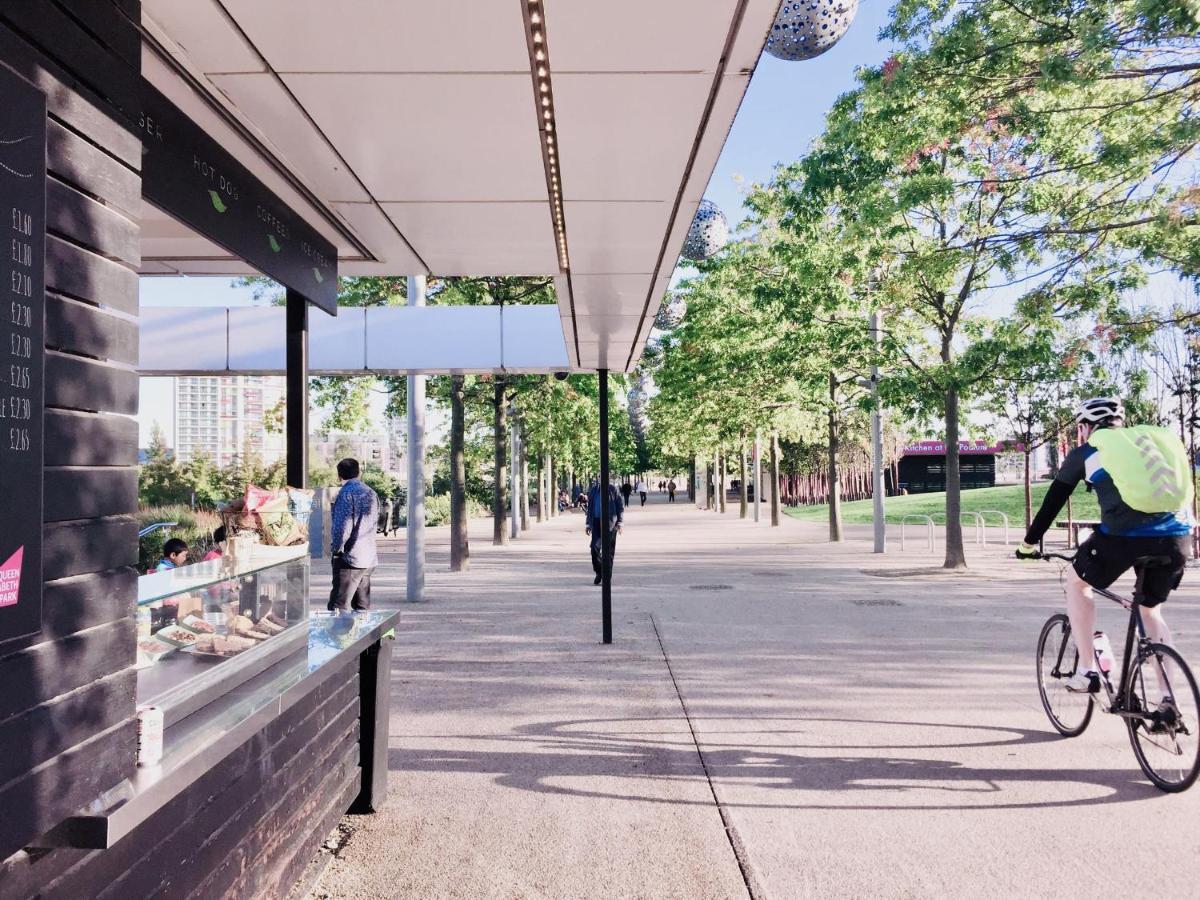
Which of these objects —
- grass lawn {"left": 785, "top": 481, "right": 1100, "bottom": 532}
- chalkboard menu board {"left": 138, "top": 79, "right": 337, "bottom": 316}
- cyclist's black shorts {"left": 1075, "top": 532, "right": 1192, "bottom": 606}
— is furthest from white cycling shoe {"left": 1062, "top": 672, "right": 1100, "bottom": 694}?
grass lawn {"left": 785, "top": 481, "right": 1100, "bottom": 532}

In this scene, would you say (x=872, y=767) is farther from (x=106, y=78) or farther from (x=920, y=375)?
(x=920, y=375)

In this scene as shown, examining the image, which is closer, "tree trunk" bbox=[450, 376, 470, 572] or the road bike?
the road bike

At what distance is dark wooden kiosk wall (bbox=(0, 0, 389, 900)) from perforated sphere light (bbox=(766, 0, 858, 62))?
649cm

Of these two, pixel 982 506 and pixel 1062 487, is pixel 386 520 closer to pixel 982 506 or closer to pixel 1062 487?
pixel 982 506

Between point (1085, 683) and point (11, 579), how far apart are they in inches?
217

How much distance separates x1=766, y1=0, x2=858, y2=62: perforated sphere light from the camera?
25.8ft

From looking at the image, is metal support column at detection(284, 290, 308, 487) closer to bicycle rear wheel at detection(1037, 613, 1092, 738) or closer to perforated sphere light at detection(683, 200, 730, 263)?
bicycle rear wheel at detection(1037, 613, 1092, 738)

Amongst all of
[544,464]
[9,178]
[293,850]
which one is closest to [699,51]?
[9,178]

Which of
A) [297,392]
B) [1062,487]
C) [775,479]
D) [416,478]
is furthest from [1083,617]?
[775,479]

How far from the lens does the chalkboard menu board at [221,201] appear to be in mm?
3799

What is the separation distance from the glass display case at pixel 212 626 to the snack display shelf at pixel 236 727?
0.18ft

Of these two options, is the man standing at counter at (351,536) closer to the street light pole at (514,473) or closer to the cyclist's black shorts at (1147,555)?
the cyclist's black shorts at (1147,555)

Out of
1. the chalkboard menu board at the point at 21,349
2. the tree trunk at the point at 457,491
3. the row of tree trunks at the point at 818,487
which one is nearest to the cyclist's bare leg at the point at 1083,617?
the chalkboard menu board at the point at 21,349

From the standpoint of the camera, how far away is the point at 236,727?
303 cm
